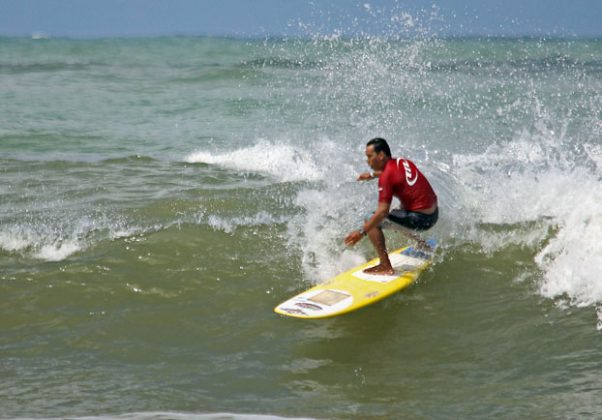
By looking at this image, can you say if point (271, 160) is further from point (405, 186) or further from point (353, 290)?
point (353, 290)

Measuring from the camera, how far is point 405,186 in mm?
6902

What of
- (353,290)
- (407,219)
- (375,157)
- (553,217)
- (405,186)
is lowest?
(353,290)

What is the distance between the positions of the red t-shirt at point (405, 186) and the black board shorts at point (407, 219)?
5cm

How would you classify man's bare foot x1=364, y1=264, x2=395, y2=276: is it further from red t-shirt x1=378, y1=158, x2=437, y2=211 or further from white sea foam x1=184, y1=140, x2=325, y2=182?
white sea foam x1=184, y1=140, x2=325, y2=182

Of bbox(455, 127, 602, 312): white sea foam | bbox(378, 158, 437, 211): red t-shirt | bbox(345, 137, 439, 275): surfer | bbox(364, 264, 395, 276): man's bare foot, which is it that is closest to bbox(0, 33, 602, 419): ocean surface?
bbox(455, 127, 602, 312): white sea foam

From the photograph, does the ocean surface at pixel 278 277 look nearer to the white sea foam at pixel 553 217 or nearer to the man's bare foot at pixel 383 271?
the white sea foam at pixel 553 217

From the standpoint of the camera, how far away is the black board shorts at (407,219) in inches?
277

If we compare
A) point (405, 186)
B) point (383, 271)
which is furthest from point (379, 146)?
point (383, 271)

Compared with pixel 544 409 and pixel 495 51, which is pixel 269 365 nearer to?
pixel 544 409

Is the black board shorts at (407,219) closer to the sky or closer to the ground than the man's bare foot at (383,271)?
closer to the sky

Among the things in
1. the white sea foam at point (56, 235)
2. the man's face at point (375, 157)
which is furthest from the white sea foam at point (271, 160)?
the man's face at point (375, 157)

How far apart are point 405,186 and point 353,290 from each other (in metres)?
1.04

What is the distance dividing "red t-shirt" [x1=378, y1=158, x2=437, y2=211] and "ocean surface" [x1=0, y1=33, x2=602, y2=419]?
0.72 metres

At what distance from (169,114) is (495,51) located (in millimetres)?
28403
